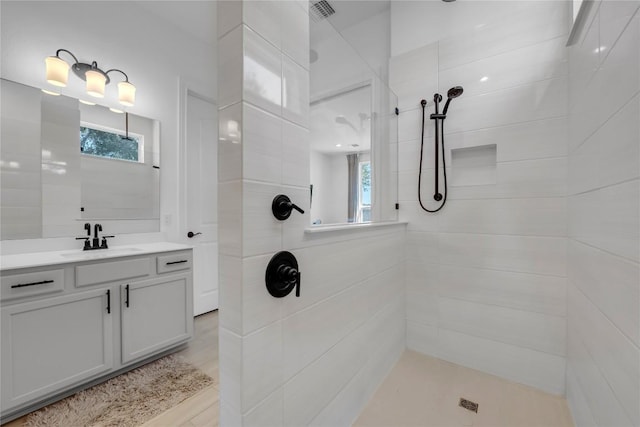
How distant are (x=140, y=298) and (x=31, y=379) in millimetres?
631

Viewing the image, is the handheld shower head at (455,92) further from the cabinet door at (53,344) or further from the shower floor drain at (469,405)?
the cabinet door at (53,344)

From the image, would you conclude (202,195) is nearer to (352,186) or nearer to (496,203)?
(352,186)

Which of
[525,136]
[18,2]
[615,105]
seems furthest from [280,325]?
[18,2]

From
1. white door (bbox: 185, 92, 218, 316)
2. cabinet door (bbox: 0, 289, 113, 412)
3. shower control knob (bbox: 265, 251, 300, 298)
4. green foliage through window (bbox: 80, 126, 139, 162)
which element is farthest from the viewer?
white door (bbox: 185, 92, 218, 316)

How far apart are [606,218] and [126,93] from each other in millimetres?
3312

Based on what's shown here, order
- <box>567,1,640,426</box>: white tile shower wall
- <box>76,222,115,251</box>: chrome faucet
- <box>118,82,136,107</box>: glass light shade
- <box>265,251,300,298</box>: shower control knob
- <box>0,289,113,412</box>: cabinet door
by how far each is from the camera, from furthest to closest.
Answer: <box>118,82,136,107</box>: glass light shade
<box>76,222,115,251</box>: chrome faucet
<box>0,289,113,412</box>: cabinet door
<box>265,251,300,298</box>: shower control knob
<box>567,1,640,426</box>: white tile shower wall

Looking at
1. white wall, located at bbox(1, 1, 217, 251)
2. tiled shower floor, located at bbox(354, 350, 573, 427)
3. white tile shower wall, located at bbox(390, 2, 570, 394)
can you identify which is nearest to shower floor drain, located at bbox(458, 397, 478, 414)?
tiled shower floor, located at bbox(354, 350, 573, 427)

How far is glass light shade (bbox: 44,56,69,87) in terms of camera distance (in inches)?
74.1

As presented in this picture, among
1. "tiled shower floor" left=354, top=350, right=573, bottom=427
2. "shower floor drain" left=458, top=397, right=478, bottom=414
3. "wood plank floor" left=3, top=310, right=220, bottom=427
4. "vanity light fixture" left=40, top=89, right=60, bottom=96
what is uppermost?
"vanity light fixture" left=40, top=89, right=60, bottom=96

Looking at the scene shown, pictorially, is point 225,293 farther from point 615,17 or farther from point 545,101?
point 545,101

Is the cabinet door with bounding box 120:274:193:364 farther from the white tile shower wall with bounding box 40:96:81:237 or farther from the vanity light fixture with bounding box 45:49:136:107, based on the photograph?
the vanity light fixture with bounding box 45:49:136:107

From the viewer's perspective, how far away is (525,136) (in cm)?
166

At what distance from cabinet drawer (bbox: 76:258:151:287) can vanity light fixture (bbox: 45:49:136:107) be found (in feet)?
4.76

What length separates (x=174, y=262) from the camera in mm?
2139
